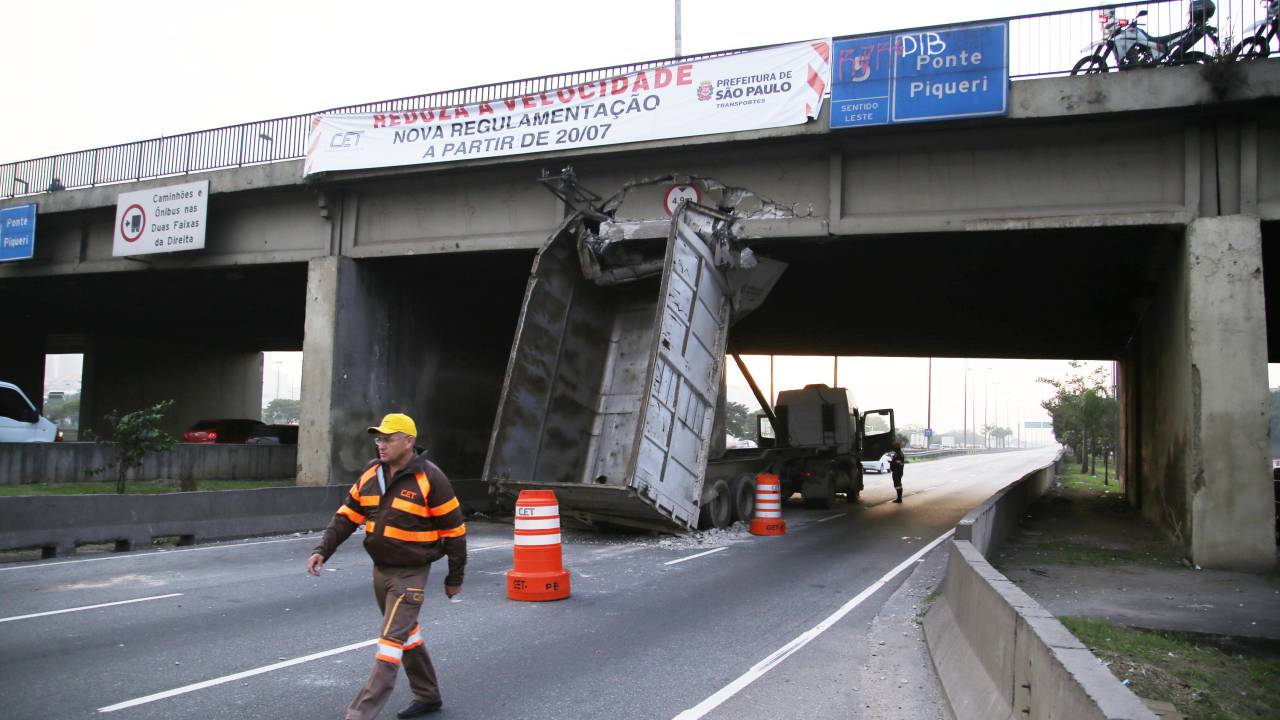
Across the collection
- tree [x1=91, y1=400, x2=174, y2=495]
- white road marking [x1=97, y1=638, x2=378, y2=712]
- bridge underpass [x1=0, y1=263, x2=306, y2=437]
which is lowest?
white road marking [x1=97, y1=638, x2=378, y2=712]

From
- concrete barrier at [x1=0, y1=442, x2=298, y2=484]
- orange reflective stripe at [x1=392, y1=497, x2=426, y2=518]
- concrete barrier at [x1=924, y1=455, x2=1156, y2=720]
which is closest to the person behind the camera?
concrete barrier at [x1=924, y1=455, x2=1156, y2=720]

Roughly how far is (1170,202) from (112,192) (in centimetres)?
2220

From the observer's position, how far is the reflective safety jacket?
4770 millimetres

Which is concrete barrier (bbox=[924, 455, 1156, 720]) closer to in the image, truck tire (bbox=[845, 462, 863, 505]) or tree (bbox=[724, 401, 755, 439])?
truck tire (bbox=[845, 462, 863, 505])

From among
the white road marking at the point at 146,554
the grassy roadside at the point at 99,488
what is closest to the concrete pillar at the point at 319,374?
the grassy roadside at the point at 99,488

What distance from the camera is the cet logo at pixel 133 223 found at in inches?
810

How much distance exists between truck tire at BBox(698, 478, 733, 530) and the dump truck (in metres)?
0.04

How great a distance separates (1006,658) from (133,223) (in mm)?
21796

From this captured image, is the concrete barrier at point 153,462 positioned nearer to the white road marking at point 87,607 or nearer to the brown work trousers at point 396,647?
the white road marking at point 87,607

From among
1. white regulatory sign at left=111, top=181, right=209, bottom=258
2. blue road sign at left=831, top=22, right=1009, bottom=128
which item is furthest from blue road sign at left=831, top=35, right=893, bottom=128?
white regulatory sign at left=111, top=181, right=209, bottom=258

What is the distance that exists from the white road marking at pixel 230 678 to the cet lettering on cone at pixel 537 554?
1985mm

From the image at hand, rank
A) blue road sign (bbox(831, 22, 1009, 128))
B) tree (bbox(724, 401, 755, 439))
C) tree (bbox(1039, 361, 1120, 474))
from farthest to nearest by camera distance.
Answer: tree (bbox(724, 401, 755, 439)) → tree (bbox(1039, 361, 1120, 474)) → blue road sign (bbox(831, 22, 1009, 128))

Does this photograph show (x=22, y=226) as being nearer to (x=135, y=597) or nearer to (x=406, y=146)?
(x=406, y=146)

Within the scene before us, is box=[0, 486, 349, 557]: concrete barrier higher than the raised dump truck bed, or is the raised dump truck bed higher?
the raised dump truck bed
